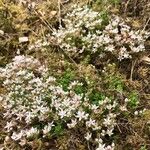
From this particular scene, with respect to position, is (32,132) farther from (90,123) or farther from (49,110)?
(90,123)

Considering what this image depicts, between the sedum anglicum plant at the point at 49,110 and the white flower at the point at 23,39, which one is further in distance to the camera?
the white flower at the point at 23,39

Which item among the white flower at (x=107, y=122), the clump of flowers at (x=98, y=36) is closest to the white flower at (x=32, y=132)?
the white flower at (x=107, y=122)

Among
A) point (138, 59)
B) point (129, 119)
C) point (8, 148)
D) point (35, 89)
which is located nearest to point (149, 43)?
point (138, 59)

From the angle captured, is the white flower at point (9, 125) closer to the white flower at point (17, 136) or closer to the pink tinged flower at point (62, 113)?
the white flower at point (17, 136)

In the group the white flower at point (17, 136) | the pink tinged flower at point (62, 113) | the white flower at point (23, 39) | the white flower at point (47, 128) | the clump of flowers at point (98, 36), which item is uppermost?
the clump of flowers at point (98, 36)

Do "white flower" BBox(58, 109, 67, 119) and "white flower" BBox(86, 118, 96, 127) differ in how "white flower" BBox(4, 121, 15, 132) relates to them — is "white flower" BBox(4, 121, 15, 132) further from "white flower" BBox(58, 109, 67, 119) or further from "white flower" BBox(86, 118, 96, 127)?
"white flower" BBox(86, 118, 96, 127)

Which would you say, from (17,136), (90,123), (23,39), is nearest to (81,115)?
(90,123)
